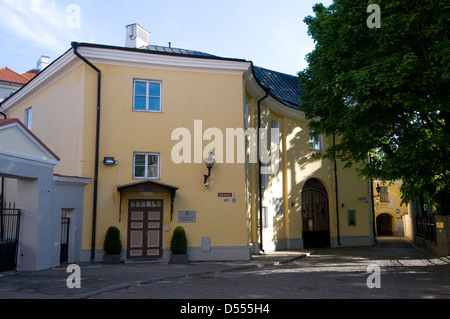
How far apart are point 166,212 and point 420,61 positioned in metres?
9.75

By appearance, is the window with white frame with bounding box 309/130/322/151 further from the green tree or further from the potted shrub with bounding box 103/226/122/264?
the potted shrub with bounding box 103/226/122/264

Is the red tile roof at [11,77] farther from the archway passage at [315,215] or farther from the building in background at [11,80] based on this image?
the archway passage at [315,215]

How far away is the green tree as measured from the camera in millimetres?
11797

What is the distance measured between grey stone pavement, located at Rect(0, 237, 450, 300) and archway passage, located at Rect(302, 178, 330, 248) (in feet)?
30.7

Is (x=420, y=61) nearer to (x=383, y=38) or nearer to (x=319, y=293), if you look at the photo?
(x=383, y=38)

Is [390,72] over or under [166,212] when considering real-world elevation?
over

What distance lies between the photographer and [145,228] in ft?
50.2

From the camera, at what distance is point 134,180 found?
15273 mm

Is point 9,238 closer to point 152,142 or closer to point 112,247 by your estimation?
point 112,247

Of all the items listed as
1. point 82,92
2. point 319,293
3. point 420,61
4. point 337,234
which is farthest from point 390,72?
point 337,234

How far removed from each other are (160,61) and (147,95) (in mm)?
1370

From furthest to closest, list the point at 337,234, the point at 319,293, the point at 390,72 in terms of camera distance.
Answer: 1. the point at 337,234
2. the point at 390,72
3. the point at 319,293

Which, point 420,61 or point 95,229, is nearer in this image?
point 420,61

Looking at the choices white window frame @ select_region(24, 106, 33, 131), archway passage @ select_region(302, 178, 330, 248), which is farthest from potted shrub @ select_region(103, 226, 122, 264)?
archway passage @ select_region(302, 178, 330, 248)
